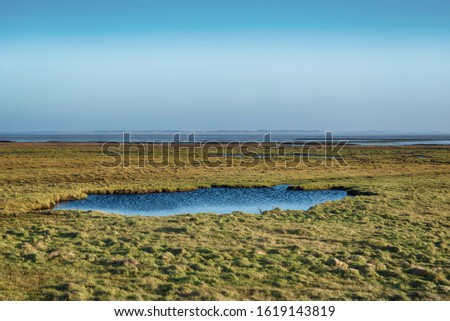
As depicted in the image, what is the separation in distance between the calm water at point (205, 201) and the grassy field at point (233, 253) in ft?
13.2

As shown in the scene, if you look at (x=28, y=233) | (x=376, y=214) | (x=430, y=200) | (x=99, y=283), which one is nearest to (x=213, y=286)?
(x=99, y=283)

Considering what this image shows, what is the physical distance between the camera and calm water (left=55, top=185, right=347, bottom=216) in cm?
3355

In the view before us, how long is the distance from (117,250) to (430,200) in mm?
26623

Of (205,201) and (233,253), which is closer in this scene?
(233,253)

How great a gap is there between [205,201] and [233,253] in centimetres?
1923

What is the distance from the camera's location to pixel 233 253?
60.1 ft

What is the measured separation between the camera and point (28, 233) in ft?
72.1

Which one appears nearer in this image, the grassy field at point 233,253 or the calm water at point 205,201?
the grassy field at point 233,253

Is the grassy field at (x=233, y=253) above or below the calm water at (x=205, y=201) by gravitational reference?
above

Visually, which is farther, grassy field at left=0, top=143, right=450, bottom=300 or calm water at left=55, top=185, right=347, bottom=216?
calm water at left=55, top=185, right=347, bottom=216

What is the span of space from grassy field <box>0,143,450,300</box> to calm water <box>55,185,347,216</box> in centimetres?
402

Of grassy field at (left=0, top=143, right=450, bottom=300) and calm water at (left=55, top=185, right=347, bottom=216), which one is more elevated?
grassy field at (left=0, top=143, right=450, bottom=300)

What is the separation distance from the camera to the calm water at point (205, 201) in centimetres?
3355

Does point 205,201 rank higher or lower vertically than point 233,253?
lower
